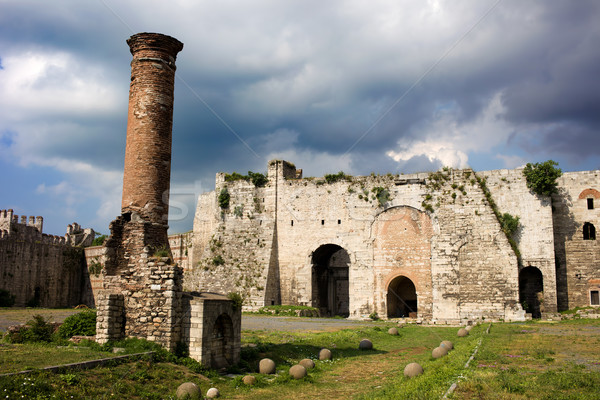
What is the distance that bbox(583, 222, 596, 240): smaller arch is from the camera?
2955 centimetres

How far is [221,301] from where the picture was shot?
1512 centimetres

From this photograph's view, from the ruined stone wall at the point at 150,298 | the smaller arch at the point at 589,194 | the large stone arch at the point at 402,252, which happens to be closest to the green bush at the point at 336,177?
the large stone arch at the point at 402,252

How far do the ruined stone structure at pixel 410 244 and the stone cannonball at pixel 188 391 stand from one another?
21174mm

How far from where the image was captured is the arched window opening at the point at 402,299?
107 ft

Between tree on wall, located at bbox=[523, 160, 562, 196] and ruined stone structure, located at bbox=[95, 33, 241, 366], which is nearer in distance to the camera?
ruined stone structure, located at bbox=[95, 33, 241, 366]

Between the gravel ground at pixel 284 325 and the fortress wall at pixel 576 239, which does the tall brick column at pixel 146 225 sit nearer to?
the gravel ground at pixel 284 325

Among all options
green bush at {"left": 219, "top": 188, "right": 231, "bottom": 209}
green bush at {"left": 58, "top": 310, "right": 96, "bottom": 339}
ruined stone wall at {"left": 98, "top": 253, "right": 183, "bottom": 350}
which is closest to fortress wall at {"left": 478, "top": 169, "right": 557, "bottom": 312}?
green bush at {"left": 219, "top": 188, "right": 231, "bottom": 209}

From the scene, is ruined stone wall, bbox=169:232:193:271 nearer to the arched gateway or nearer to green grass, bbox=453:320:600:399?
the arched gateway

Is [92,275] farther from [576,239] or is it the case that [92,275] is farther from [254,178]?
[576,239]

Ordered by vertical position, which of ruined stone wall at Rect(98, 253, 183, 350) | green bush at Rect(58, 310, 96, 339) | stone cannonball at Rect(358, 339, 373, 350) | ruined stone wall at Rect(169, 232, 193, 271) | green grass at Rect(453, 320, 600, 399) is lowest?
stone cannonball at Rect(358, 339, 373, 350)

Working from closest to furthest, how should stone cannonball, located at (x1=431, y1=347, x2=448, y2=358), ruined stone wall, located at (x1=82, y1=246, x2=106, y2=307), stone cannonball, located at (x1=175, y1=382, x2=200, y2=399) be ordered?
1. stone cannonball, located at (x1=175, y1=382, x2=200, y2=399)
2. stone cannonball, located at (x1=431, y1=347, x2=448, y2=358)
3. ruined stone wall, located at (x1=82, y1=246, x2=106, y2=307)

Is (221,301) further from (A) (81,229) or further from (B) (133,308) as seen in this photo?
(A) (81,229)

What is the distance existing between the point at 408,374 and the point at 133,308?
7749 mm

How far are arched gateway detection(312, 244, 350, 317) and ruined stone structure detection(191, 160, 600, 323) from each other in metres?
0.16
